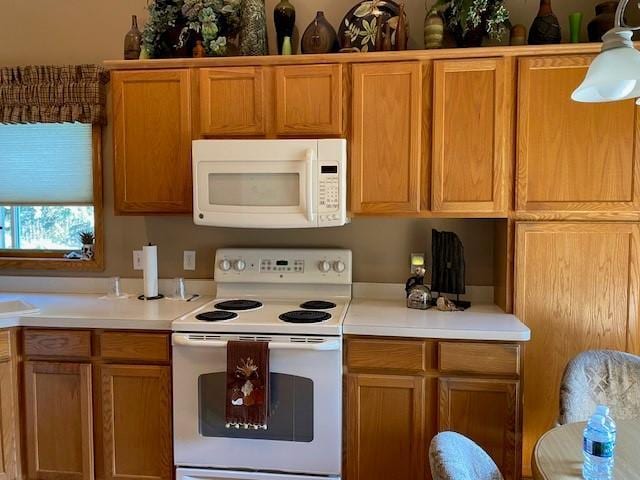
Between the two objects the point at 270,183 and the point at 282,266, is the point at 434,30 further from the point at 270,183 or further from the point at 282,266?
the point at 282,266

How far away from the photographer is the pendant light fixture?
1.20 meters

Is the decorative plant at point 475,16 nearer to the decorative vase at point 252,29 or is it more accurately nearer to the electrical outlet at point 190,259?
the decorative vase at point 252,29

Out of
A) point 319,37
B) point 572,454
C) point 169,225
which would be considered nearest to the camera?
point 572,454

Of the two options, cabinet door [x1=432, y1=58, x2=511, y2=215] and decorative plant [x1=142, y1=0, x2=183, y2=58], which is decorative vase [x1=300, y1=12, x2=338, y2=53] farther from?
decorative plant [x1=142, y1=0, x2=183, y2=58]

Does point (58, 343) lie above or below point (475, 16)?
below

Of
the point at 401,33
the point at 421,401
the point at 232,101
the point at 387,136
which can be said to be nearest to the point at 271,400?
the point at 421,401

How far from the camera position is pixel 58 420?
7.54ft

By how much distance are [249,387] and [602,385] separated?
138 cm

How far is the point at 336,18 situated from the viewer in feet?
8.77

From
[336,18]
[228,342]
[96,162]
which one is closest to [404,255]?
[228,342]

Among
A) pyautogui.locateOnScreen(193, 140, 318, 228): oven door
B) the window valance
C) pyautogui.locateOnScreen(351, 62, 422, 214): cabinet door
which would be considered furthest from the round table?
the window valance

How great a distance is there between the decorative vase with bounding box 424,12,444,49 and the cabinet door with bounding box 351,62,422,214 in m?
0.18

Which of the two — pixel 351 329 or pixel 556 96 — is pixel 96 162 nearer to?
pixel 351 329

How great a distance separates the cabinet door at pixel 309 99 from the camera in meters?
2.34
